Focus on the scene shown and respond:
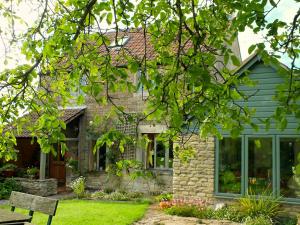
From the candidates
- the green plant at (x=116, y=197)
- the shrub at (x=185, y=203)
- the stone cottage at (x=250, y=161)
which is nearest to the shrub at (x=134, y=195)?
the green plant at (x=116, y=197)

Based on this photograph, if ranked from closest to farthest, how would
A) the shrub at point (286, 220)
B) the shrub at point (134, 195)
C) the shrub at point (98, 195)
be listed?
the shrub at point (286, 220) < the shrub at point (98, 195) < the shrub at point (134, 195)

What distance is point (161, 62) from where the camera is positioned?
4.05 m

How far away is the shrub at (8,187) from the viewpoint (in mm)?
15109

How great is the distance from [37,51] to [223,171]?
9.56 metres

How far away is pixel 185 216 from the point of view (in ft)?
37.6

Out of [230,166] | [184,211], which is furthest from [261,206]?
[184,211]

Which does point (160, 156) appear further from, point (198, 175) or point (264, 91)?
point (264, 91)

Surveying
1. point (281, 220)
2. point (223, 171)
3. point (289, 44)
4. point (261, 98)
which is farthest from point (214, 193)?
point (289, 44)

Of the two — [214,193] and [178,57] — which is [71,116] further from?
A: [178,57]

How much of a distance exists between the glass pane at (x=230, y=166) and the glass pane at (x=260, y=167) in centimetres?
36

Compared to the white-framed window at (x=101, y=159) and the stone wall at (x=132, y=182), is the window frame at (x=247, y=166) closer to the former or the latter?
the stone wall at (x=132, y=182)

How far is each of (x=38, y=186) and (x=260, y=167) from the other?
29.9 feet

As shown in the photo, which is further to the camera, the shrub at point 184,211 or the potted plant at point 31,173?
the potted plant at point 31,173

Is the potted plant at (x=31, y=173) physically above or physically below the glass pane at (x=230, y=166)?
below
